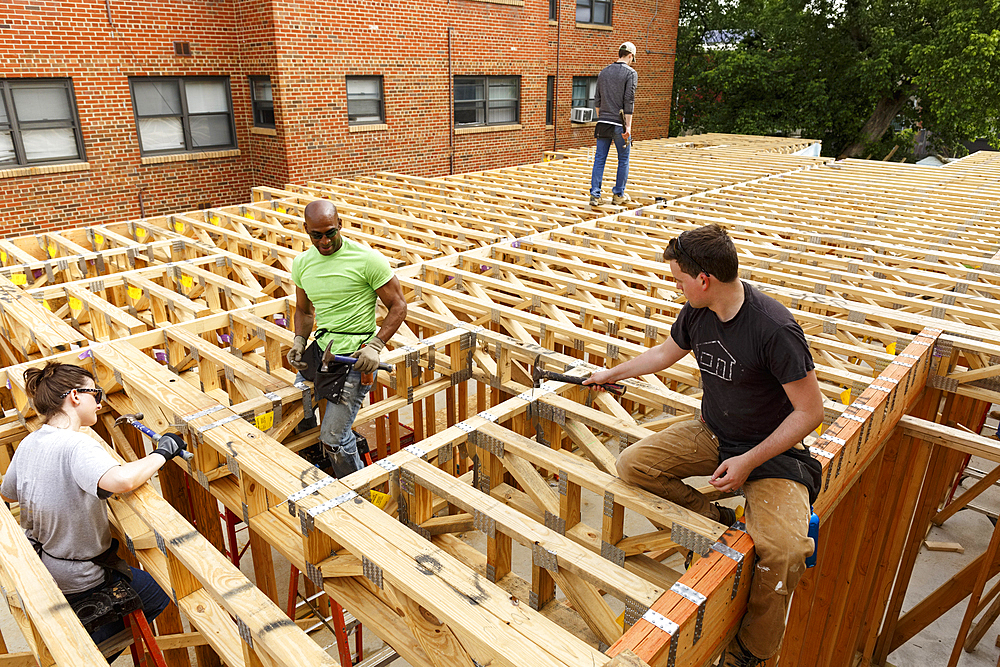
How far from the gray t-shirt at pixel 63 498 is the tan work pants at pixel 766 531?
2.85m

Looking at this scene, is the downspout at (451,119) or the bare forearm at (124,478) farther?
the downspout at (451,119)

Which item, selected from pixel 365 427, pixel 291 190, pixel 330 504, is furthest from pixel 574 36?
pixel 330 504

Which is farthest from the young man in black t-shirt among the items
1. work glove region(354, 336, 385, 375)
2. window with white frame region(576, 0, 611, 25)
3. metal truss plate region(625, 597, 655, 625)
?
window with white frame region(576, 0, 611, 25)

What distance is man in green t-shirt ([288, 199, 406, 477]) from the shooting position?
470 cm

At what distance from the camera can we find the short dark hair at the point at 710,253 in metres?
3.01

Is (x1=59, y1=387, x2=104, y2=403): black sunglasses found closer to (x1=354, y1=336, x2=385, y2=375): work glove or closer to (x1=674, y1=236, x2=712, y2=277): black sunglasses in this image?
(x1=354, y1=336, x2=385, y2=375): work glove

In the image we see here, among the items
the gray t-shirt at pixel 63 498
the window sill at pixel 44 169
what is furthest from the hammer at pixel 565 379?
the window sill at pixel 44 169

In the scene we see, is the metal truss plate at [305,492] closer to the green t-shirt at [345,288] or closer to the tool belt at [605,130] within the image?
the green t-shirt at [345,288]

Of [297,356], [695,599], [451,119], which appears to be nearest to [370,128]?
[451,119]

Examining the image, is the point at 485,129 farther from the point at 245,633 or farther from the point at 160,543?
the point at 245,633

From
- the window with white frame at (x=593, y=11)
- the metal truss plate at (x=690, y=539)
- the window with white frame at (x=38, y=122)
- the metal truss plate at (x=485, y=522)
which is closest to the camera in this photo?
the metal truss plate at (x=690, y=539)

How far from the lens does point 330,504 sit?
3404mm

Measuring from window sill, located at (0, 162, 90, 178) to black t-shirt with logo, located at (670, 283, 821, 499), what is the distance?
12.8 metres

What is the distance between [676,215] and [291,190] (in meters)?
7.36
